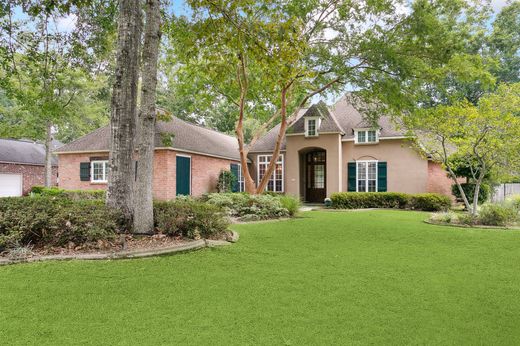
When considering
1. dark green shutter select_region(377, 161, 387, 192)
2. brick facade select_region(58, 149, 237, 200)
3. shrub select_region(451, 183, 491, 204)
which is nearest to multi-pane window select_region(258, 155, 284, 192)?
brick facade select_region(58, 149, 237, 200)

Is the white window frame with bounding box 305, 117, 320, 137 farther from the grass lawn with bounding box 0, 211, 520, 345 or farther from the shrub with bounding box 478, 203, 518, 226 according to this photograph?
the grass lawn with bounding box 0, 211, 520, 345

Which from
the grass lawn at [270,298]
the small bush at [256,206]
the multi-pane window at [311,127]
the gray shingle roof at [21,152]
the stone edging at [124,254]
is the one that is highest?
the multi-pane window at [311,127]

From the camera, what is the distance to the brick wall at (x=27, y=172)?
23344 mm

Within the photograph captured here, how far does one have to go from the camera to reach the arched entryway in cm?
2184

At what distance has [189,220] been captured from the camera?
24.0 feet

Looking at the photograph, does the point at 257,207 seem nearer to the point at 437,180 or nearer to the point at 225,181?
the point at 225,181

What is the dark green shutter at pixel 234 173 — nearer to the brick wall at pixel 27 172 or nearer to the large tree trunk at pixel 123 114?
the large tree trunk at pixel 123 114

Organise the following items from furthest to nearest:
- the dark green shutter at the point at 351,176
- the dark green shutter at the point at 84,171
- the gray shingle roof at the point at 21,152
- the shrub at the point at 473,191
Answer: the gray shingle roof at the point at 21,152
the dark green shutter at the point at 351,176
the dark green shutter at the point at 84,171
the shrub at the point at 473,191

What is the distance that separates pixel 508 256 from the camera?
21.4 feet

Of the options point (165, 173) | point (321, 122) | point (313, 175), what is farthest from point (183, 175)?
point (313, 175)

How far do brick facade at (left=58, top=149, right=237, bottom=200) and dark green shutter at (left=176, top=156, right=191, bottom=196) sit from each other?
0.26 metres

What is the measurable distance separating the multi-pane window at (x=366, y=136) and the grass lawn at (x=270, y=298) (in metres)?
13.4

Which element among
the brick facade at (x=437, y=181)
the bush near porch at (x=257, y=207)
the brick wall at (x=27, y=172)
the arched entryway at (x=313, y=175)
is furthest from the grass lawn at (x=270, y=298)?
the brick wall at (x=27, y=172)

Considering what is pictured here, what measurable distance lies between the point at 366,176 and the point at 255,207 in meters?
9.60
